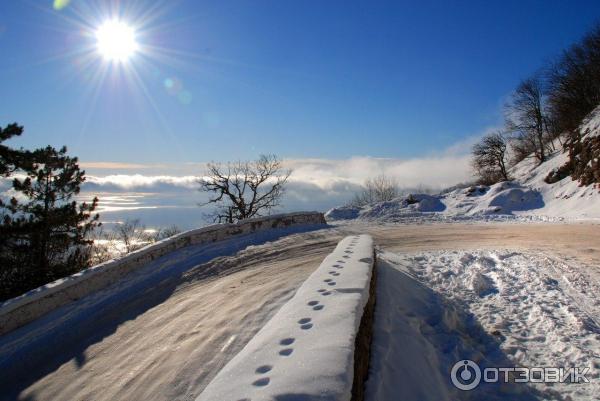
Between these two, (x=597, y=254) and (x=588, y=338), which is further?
(x=597, y=254)

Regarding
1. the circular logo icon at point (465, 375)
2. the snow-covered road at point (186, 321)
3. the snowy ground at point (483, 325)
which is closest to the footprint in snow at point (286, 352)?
the snowy ground at point (483, 325)

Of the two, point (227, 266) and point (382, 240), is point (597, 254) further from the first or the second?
point (227, 266)

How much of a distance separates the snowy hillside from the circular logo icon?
50.9ft

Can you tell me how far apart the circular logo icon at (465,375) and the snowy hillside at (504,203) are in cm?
1552

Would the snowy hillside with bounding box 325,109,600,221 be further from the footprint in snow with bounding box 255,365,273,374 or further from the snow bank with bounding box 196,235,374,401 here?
the footprint in snow with bounding box 255,365,273,374

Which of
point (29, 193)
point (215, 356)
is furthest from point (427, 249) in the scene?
point (29, 193)

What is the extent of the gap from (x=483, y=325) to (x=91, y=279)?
25.5 feet

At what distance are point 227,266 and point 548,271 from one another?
709cm

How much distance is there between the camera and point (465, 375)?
4105mm

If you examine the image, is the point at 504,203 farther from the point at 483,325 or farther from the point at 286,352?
the point at 286,352

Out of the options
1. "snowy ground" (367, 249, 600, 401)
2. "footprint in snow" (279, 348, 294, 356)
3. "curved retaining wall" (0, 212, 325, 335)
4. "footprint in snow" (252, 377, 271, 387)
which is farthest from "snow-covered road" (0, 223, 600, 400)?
"footprint in snow" (252, 377, 271, 387)

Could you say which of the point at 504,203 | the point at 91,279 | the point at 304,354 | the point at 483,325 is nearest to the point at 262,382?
the point at 304,354

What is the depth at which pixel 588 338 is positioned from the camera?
4715 mm

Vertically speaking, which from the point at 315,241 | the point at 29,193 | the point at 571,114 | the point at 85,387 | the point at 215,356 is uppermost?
the point at 571,114
